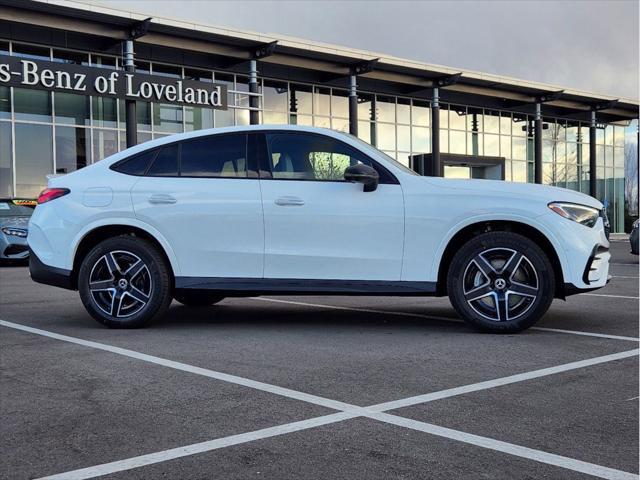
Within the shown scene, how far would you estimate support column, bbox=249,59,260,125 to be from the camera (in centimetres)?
2662

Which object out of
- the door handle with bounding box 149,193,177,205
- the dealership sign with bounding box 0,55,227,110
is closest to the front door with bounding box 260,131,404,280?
the door handle with bounding box 149,193,177,205

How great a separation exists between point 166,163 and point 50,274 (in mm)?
1402

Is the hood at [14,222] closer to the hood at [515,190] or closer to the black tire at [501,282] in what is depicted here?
the hood at [515,190]

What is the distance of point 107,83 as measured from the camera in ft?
75.5

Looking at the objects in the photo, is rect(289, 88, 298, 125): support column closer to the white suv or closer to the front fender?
the white suv

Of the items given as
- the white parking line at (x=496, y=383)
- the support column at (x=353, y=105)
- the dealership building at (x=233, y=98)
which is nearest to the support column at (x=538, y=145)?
the dealership building at (x=233, y=98)

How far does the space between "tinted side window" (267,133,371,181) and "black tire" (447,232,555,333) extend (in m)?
1.18

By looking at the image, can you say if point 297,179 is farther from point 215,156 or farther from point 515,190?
point 515,190

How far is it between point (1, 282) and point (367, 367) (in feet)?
28.3

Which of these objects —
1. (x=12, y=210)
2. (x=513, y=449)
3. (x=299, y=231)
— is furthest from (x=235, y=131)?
(x=12, y=210)

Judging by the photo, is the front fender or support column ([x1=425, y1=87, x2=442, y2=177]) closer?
the front fender

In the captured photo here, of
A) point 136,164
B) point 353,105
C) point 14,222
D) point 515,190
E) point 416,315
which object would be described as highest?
point 353,105

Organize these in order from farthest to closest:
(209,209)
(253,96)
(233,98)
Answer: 1. (233,98)
2. (253,96)
3. (209,209)

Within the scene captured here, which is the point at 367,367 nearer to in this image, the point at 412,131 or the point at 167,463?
the point at 167,463
